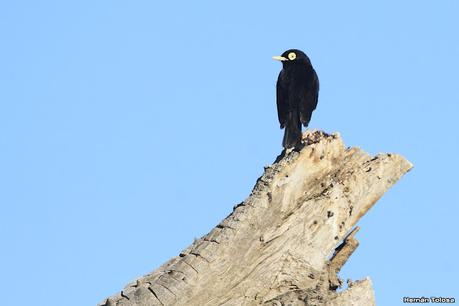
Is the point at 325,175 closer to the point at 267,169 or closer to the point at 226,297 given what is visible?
the point at 267,169

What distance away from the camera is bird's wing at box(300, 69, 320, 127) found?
47.0ft

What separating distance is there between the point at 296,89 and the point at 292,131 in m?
2.11

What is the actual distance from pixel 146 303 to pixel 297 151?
2.66m

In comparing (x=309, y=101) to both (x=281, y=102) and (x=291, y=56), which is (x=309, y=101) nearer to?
(x=281, y=102)

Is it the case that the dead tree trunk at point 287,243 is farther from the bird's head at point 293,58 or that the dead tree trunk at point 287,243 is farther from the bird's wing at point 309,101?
the bird's head at point 293,58

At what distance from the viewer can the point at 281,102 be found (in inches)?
584

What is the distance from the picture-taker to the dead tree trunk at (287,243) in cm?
877

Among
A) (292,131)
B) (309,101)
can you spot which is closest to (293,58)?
(309,101)

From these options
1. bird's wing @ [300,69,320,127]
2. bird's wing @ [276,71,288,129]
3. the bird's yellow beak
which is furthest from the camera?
the bird's yellow beak

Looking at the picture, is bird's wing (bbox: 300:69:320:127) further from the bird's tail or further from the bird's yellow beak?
the bird's yellow beak

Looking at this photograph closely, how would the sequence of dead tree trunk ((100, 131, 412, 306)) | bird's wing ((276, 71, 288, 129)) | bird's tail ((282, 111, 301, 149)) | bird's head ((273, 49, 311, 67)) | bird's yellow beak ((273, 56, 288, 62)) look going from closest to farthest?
1. dead tree trunk ((100, 131, 412, 306))
2. bird's tail ((282, 111, 301, 149))
3. bird's wing ((276, 71, 288, 129))
4. bird's head ((273, 49, 311, 67))
5. bird's yellow beak ((273, 56, 288, 62))

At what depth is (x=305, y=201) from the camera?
30.9 feet

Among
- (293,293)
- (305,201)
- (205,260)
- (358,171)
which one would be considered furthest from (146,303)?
(358,171)

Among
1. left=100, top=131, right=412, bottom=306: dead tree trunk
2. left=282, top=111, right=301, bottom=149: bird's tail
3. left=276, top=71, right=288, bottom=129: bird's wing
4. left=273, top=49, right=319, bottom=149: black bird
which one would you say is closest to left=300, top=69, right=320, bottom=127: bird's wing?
left=273, top=49, right=319, bottom=149: black bird
